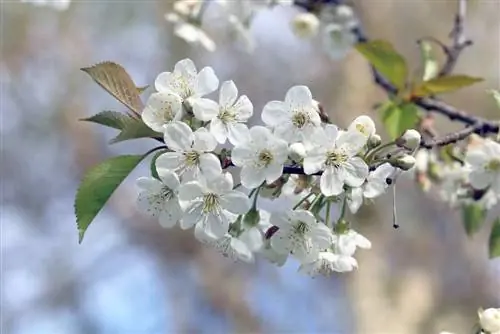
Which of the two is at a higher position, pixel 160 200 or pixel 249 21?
pixel 249 21

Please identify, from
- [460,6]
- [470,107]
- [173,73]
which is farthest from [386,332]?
[173,73]

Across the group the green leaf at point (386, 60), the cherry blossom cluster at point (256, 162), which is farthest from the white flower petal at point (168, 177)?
the green leaf at point (386, 60)

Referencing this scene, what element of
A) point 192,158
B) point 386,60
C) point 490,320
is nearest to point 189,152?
point 192,158

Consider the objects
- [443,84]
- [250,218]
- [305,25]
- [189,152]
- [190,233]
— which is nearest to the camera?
[189,152]

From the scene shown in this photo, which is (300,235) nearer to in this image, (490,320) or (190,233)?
(490,320)

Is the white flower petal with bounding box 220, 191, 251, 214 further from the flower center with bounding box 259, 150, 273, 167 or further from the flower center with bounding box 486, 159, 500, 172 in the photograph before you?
the flower center with bounding box 486, 159, 500, 172

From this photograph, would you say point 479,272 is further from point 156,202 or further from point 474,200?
point 156,202

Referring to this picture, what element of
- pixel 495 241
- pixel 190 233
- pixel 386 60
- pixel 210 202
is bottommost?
pixel 190 233
